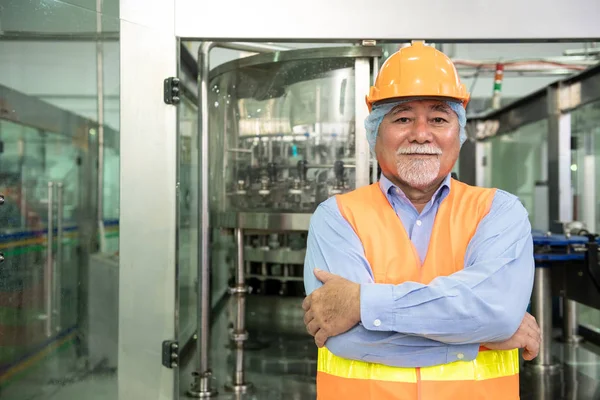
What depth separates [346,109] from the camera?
269 cm

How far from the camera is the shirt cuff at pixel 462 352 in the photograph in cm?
119

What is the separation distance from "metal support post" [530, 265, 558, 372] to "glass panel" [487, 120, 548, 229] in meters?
2.95

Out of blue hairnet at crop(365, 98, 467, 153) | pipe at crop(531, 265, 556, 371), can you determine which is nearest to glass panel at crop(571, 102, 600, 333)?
pipe at crop(531, 265, 556, 371)

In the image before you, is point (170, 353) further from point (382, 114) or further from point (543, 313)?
point (543, 313)

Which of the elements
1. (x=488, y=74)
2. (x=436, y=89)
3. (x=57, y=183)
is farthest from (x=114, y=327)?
(x=488, y=74)

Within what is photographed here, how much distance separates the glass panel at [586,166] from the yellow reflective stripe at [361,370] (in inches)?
169

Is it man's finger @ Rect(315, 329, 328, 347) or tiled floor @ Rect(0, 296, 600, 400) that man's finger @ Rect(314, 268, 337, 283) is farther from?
tiled floor @ Rect(0, 296, 600, 400)

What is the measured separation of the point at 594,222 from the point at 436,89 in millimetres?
4365

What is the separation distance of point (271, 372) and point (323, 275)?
2.21 m

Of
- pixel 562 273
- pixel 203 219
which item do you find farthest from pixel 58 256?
pixel 562 273

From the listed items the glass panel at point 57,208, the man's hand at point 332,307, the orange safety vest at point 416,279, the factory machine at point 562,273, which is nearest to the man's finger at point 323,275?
the man's hand at point 332,307

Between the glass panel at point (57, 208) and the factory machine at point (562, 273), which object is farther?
the factory machine at point (562, 273)

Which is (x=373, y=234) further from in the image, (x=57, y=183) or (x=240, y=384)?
(x=240, y=384)

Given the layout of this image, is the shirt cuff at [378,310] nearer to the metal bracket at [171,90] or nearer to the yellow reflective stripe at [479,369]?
the yellow reflective stripe at [479,369]
